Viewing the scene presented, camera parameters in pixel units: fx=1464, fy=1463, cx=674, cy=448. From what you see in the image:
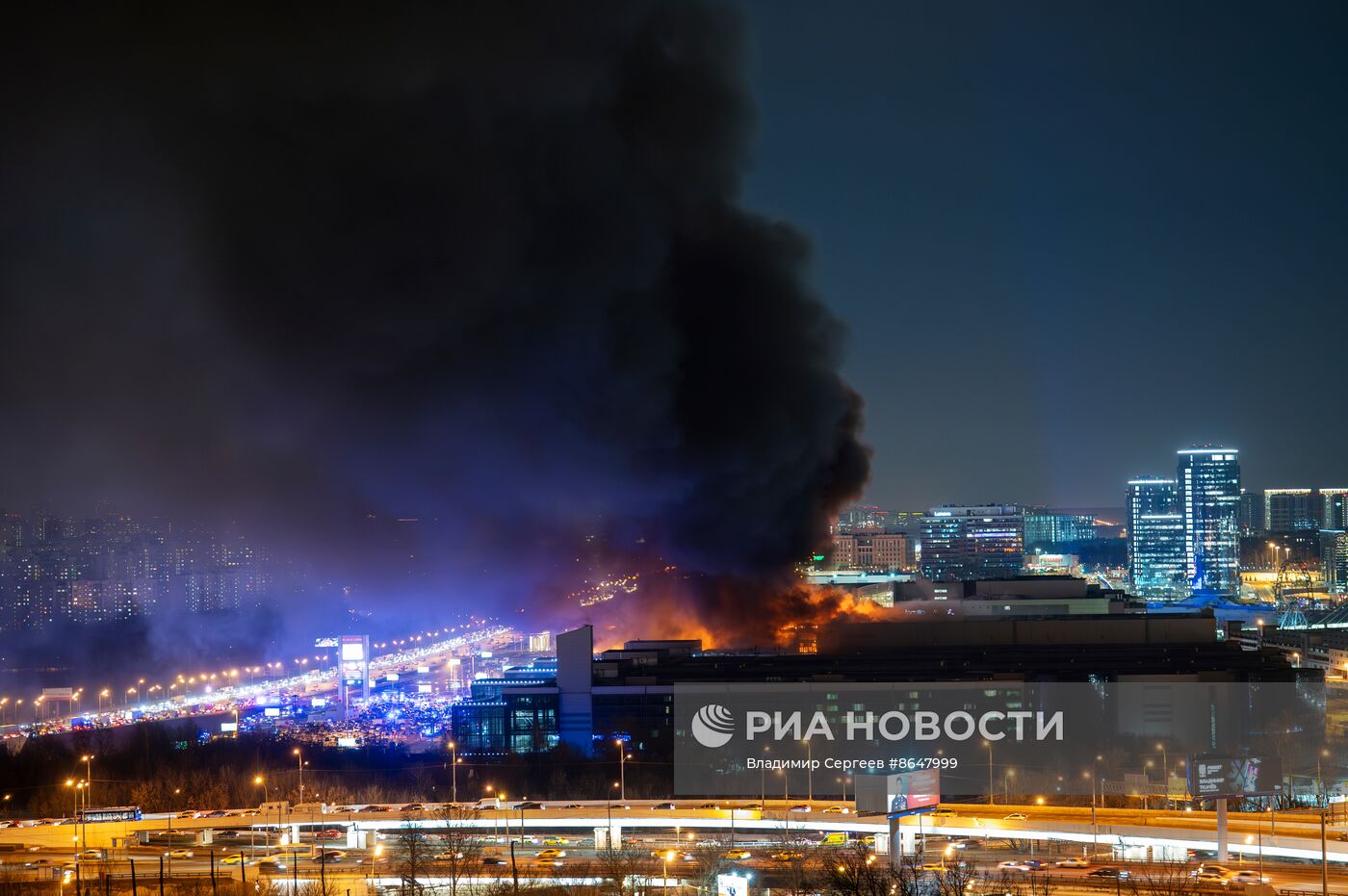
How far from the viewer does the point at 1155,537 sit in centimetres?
6319

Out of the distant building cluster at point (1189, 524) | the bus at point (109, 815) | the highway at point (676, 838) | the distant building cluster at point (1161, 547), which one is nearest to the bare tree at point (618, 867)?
the highway at point (676, 838)

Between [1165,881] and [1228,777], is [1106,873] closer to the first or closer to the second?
[1165,881]

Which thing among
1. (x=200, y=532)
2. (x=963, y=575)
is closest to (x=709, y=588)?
(x=200, y=532)

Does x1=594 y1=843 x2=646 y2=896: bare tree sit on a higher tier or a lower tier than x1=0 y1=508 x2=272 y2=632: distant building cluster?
lower

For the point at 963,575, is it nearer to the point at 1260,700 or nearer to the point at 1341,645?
the point at 1341,645

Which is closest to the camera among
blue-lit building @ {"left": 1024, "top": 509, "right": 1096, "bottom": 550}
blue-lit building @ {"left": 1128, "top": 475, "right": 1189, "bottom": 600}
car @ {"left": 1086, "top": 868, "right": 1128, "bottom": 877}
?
car @ {"left": 1086, "top": 868, "right": 1128, "bottom": 877}

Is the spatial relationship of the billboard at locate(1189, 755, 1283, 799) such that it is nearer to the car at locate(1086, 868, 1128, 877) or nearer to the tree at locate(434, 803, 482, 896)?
the car at locate(1086, 868, 1128, 877)

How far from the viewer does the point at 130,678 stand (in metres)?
32.5

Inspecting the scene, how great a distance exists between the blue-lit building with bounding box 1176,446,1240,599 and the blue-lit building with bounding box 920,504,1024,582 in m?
7.15

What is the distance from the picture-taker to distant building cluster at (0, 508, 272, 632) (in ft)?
127

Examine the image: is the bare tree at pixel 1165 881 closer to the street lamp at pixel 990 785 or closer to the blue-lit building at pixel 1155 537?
the street lamp at pixel 990 785

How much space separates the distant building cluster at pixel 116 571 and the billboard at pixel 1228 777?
31.5 m

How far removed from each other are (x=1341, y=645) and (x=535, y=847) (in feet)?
78.2

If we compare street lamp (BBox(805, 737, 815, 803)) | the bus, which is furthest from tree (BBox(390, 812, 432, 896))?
street lamp (BBox(805, 737, 815, 803))
